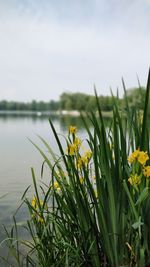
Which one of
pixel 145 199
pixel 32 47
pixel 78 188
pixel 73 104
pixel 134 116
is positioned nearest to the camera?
pixel 145 199

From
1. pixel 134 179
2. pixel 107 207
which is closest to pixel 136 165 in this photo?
pixel 134 179

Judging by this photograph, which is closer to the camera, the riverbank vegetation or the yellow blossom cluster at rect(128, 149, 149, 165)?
the yellow blossom cluster at rect(128, 149, 149, 165)

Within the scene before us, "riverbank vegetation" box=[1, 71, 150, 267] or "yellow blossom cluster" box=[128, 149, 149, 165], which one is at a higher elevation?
"yellow blossom cluster" box=[128, 149, 149, 165]

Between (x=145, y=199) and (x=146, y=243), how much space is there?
0.80 feet

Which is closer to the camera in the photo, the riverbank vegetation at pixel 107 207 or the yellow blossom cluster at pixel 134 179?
the yellow blossom cluster at pixel 134 179

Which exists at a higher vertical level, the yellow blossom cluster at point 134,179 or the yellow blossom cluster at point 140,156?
the yellow blossom cluster at point 140,156

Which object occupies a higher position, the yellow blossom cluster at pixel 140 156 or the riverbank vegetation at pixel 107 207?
the yellow blossom cluster at pixel 140 156

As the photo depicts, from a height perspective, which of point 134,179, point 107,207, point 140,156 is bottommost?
point 107,207

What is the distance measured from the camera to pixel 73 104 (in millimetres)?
86562

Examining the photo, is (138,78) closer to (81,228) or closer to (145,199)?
(145,199)

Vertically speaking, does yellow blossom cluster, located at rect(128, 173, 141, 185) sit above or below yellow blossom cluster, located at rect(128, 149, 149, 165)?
below

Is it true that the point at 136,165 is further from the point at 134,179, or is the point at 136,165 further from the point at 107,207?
the point at 107,207

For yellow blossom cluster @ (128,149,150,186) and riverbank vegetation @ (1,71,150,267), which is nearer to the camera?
yellow blossom cluster @ (128,149,150,186)

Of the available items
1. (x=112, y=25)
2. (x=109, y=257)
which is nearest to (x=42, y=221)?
(x=109, y=257)
